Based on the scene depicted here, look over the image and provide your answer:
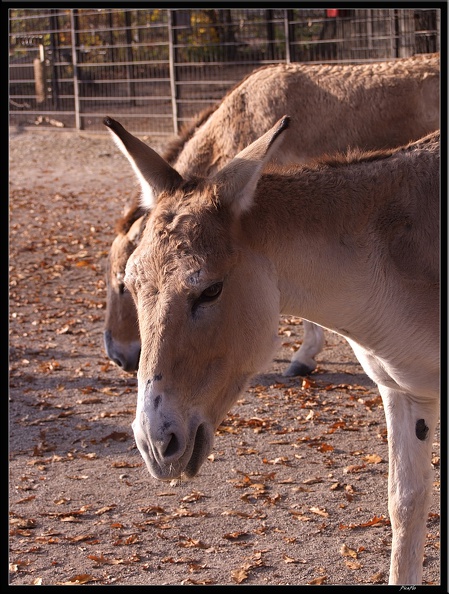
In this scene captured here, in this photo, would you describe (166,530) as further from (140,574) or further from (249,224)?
(249,224)

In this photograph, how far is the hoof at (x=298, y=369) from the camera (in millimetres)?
7281

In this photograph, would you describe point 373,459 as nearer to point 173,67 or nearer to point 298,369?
point 298,369

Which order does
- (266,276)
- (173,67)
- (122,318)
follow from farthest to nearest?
(173,67) < (122,318) < (266,276)

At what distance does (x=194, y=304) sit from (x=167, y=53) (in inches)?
698

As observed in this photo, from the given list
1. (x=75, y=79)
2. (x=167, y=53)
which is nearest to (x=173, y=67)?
(x=167, y=53)

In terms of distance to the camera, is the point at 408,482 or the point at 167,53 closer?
the point at 408,482

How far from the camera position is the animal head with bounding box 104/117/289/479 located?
9.43 ft

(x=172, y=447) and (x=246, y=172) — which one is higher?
(x=246, y=172)

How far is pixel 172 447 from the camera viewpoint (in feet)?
9.21

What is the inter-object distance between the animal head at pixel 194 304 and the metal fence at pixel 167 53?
40.2 ft

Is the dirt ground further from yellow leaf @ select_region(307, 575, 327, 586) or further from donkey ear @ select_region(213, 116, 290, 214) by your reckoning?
donkey ear @ select_region(213, 116, 290, 214)

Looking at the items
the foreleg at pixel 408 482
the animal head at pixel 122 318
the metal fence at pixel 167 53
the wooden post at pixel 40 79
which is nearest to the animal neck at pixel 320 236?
the foreleg at pixel 408 482

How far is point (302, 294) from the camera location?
335cm

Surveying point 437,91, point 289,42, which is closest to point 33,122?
point 289,42
